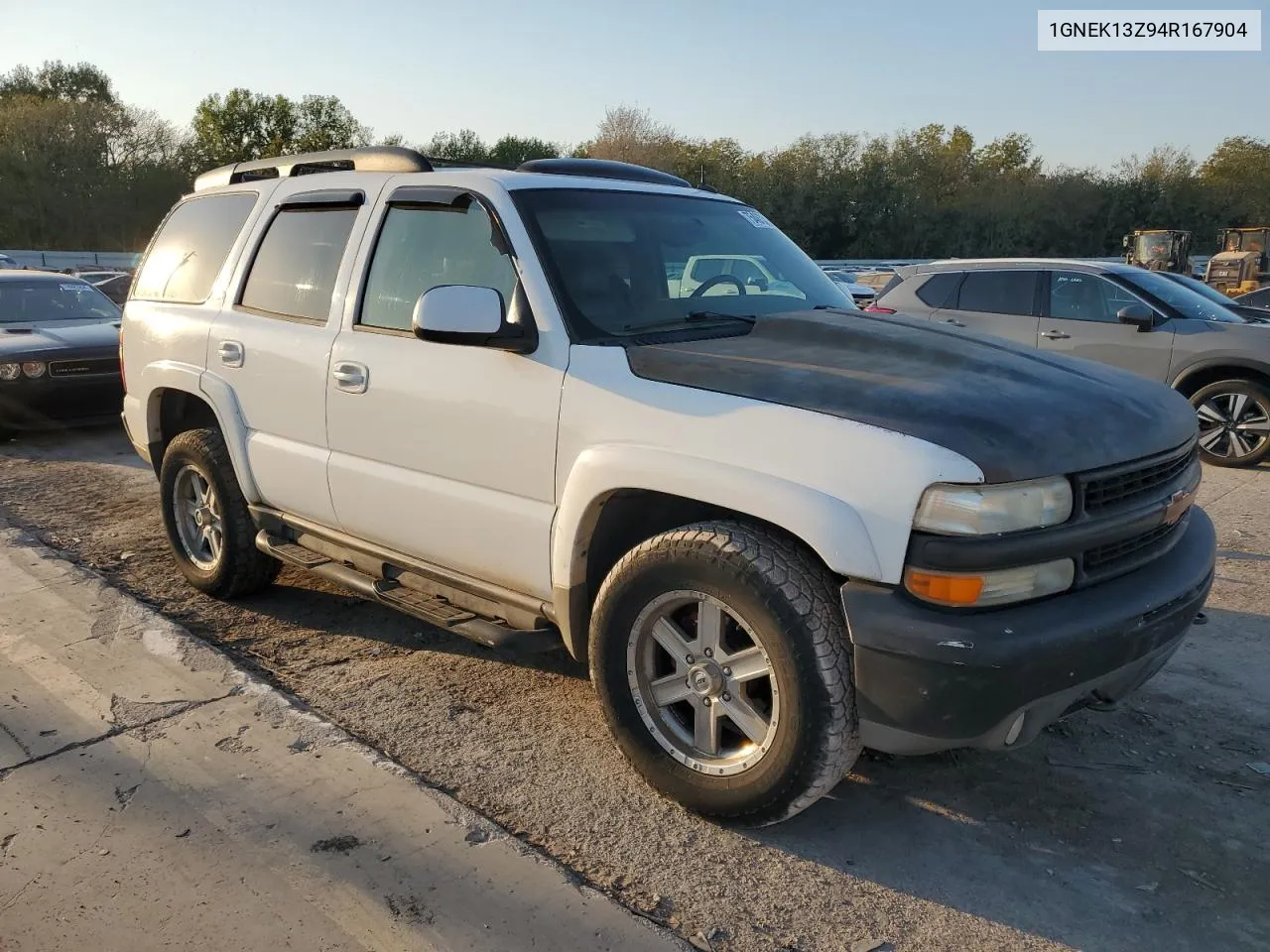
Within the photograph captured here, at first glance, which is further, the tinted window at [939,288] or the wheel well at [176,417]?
the tinted window at [939,288]

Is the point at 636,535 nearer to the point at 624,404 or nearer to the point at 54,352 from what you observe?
the point at 624,404

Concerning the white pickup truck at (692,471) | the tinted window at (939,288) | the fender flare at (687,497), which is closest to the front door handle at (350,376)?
the white pickup truck at (692,471)

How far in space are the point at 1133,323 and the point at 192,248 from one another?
742cm

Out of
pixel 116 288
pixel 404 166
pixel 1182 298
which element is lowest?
pixel 116 288

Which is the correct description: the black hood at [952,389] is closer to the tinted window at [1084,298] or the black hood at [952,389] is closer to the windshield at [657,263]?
the windshield at [657,263]

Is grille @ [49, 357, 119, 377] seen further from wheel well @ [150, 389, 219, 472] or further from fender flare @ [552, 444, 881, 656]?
fender flare @ [552, 444, 881, 656]

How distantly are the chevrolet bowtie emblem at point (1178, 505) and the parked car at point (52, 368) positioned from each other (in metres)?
8.80

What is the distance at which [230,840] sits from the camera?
2.80m

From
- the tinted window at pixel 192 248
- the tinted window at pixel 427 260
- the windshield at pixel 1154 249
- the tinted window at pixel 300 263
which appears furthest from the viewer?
the windshield at pixel 1154 249

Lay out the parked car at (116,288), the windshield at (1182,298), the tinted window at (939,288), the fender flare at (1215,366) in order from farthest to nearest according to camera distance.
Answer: the parked car at (116,288) → the tinted window at (939,288) → the windshield at (1182,298) → the fender flare at (1215,366)

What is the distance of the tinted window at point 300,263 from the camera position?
3936mm

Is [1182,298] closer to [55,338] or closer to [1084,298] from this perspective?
[1084,298]

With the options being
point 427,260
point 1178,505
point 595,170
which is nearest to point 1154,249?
point 595,170

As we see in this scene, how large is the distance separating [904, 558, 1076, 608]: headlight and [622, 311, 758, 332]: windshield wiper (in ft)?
4.27
